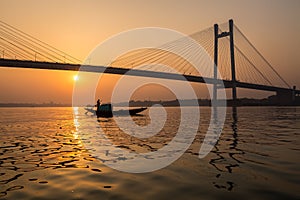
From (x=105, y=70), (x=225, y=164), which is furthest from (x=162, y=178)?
(x=105, y=70)

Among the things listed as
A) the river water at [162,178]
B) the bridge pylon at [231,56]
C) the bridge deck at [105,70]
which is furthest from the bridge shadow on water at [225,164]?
the bridge pylon at [231,56]

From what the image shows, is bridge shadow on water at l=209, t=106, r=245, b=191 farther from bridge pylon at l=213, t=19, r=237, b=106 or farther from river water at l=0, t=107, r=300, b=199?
bridge pylon at l=213, t=19, r=237, b=106

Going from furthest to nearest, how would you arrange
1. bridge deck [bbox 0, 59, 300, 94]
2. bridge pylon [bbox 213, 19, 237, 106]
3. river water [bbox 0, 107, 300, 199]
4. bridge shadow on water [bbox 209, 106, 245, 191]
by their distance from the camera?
bridge pylon [bbox 213, 19, 237, 106] < bridge deck [bbox 0, 59, 300, 94] < bridge shadow on water [bbox 209, 106, 245, 191] < river water [bbox 0, 107, 300, 199]

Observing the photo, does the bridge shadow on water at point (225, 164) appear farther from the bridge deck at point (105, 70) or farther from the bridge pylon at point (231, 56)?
the bridge pylon at point (231, 56)

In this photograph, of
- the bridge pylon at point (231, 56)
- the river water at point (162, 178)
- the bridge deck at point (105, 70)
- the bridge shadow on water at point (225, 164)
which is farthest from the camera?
the bridge pylon at point (231, 56)

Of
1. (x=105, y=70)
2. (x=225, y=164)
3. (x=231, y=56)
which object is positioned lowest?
(x=225, y=164)

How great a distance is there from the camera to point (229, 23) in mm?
70438

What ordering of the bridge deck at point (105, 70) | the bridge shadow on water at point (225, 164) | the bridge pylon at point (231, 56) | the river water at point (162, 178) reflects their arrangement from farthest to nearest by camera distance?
the bridge pylon at point (231, 56) → the bridge deck at point (105, 70) → the bridge shadow on water at point (225, 164) → the river water at point (162, 178)

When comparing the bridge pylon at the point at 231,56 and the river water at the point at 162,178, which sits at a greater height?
the bridge pylon at the point at 231,56

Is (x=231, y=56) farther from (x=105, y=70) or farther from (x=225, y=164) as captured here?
(x=225, y=164)

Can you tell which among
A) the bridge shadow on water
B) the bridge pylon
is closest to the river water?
the bridge shadow on water

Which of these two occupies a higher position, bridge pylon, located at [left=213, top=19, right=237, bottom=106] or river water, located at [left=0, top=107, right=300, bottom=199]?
bridge pylon, located at [left=213, top=19, right=237, bottom=106]

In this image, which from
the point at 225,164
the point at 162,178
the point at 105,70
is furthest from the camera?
the point at 105,70

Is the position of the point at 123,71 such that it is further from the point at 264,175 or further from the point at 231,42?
the point at 264,175
